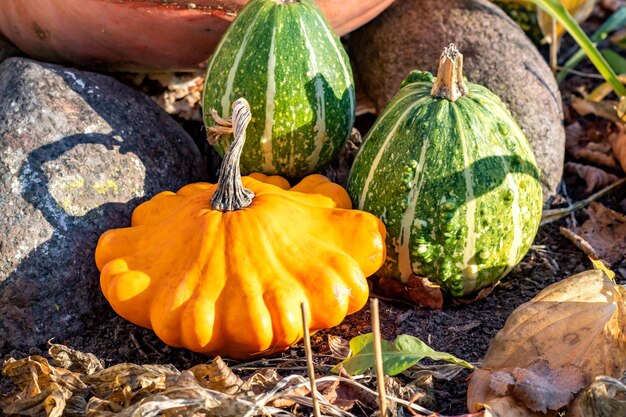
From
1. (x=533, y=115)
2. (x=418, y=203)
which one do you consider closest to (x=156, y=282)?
(x=418, y=203)

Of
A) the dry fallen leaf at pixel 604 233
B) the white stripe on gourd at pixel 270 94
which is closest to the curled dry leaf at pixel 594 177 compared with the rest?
the dry fallen leaf at pixel 604 233

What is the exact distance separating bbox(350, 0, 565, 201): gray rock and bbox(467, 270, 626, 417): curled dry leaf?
3.76ft

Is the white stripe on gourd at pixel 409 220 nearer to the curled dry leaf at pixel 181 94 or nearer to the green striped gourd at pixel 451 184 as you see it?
the green striped gourd at pixel 451 184

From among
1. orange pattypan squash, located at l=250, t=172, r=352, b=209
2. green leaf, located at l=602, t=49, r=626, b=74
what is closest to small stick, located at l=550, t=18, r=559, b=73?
green leaf, located at l=602, t=49, r=626, b=74

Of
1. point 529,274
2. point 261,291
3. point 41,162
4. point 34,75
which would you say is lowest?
point 529,274

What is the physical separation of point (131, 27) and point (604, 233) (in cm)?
221

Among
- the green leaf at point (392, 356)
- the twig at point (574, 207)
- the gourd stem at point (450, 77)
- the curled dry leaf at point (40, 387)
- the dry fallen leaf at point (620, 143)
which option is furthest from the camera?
the dry fallen leaf at point (620, 143)

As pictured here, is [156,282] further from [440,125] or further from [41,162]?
[440,125]

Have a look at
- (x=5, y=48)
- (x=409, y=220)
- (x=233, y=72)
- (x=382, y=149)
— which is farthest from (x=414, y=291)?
(x=5, y=48)

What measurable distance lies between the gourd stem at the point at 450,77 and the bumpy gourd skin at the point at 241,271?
0.50 meters

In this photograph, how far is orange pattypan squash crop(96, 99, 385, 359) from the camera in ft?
8.56

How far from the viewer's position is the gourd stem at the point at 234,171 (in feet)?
8.91

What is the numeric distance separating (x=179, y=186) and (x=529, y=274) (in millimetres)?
1453

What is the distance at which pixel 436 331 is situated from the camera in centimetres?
290
